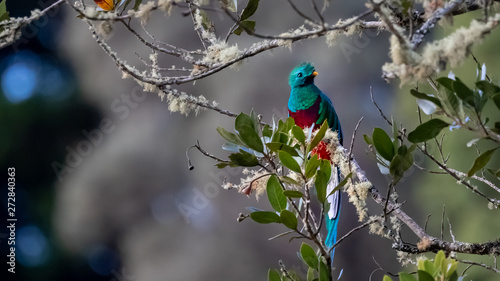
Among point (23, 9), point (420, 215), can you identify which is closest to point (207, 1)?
point (420, 215)

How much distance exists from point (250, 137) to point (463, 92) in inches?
13.9

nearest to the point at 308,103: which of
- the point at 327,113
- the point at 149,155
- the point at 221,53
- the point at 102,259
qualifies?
the point at 327,113

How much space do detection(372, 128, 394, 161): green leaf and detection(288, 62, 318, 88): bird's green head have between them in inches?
36.2

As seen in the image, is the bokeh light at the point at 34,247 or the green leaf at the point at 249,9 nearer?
the green leaf at the point at 249,9

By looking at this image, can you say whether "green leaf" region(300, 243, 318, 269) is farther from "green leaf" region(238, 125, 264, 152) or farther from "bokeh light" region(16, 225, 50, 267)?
"bokeh light" region(16, 225, 50, 267)

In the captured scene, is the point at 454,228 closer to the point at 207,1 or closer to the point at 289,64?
the point at 289,64

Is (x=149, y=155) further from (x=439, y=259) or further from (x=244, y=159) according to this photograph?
(x=439, y=259)

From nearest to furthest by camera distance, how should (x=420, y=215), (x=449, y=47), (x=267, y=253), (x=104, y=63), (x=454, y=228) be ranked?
(x=449, y=47) → (x=454, y=228) → (x=420, y=215) → (x=267, y=253) → (x=104, y=63)

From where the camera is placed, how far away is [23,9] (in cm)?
452

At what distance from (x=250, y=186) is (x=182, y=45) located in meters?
3.18

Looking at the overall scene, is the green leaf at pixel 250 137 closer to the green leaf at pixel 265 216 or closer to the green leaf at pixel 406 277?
the green leaf at pixel 265 216

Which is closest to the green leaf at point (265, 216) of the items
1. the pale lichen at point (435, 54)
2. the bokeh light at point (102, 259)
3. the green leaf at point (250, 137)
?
the green leaf at point (250, 137)

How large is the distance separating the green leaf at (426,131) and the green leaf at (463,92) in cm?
4

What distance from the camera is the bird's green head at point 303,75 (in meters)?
1.76
